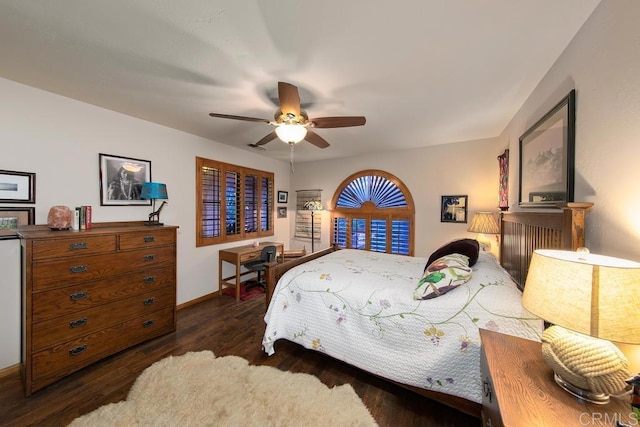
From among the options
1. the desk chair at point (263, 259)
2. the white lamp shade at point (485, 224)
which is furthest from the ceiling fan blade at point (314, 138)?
the white lamp shade at point (485, 224)

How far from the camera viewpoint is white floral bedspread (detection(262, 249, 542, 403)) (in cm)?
148

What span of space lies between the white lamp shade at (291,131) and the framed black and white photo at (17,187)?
2.23 metres

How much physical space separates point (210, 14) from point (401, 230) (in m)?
3.80

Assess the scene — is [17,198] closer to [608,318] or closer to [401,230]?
[608,318]

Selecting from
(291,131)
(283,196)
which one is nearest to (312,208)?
(283,196)

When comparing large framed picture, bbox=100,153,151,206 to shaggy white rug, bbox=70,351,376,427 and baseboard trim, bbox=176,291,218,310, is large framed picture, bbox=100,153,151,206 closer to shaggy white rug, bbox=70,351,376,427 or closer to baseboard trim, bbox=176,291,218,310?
baseboard trim, bbox=176,291,218,310

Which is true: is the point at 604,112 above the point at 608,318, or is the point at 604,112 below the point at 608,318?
above

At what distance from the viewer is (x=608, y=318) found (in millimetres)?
684

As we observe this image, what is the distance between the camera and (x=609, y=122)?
109cm

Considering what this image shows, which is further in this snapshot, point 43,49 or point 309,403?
point 309,403

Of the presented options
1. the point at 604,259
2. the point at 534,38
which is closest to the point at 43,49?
→ the point at 534,38

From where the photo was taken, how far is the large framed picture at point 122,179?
8.22 feet

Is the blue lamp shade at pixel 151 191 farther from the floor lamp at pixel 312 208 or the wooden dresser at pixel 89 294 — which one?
the floor lamp at pixel 312 208

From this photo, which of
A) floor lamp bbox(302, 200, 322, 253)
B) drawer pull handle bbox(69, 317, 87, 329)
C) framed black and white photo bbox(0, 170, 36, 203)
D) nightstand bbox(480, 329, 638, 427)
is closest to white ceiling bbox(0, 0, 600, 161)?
framed black and white photo bbox(0, 170, 36, 203)
